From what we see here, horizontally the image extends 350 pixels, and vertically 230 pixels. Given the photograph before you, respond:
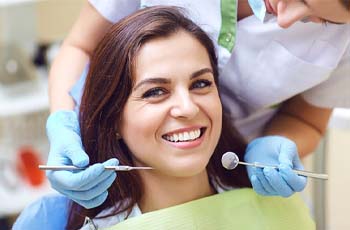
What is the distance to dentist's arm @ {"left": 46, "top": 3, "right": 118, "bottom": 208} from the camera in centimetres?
109

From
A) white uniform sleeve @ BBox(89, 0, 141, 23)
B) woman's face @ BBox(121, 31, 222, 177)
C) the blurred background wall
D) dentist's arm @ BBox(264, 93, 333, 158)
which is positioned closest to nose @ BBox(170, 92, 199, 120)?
woman's face @ BBox(121, 31, 222, 177)

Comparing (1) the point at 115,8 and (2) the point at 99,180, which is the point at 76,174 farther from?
(1) the point at 115,8

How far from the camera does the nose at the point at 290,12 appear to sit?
1.05 meters

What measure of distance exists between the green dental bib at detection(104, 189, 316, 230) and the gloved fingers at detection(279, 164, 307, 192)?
12cm

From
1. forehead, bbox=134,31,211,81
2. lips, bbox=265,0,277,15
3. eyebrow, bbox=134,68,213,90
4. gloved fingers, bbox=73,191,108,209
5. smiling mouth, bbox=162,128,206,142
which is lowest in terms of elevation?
gloved fingers, bbox=73,191,108,209

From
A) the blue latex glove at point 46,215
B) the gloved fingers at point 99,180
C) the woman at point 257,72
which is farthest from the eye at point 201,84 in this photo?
the blue latex glove at point 46,215

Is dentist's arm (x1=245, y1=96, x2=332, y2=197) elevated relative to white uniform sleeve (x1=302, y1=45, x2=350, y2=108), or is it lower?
lower

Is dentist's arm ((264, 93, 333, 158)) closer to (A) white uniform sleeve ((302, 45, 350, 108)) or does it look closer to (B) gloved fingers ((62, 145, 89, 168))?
(A) white uniform sleeve ((302, 45, 350, 108))

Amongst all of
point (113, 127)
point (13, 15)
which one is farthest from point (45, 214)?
point (13, 15)

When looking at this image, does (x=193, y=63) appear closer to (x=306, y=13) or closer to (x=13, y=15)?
(x=306, y=13)

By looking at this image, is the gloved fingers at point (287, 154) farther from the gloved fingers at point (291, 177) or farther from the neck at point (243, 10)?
the neck at point (243, 10)

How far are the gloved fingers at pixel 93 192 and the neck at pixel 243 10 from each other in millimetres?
391

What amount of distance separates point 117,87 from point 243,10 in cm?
28

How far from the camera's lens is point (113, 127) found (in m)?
1.20
